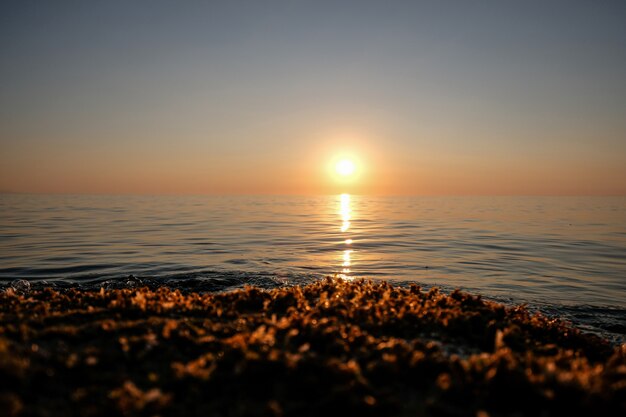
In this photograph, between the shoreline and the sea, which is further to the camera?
the sea

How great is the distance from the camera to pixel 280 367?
448 cm

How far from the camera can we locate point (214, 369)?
4480 millimetres

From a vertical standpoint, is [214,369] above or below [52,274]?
above

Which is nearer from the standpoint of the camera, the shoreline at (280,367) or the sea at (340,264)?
the shoreline at (280,367)

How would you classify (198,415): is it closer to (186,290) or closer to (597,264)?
(186,290)

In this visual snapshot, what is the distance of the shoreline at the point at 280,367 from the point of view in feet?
12.7

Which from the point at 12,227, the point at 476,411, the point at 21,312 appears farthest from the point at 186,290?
the point at 12,227

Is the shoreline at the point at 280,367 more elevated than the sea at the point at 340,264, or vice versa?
the shoreline at the point at 280,367

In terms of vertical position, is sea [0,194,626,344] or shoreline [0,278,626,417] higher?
shoreline [0,278,626,417]

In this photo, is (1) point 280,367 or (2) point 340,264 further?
(2) point 340,264

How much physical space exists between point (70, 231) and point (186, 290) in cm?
2579

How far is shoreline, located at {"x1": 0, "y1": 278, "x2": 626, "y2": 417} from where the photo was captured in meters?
3.87

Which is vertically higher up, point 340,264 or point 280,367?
point 280,367

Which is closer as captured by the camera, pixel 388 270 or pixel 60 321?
pixel 60 321
